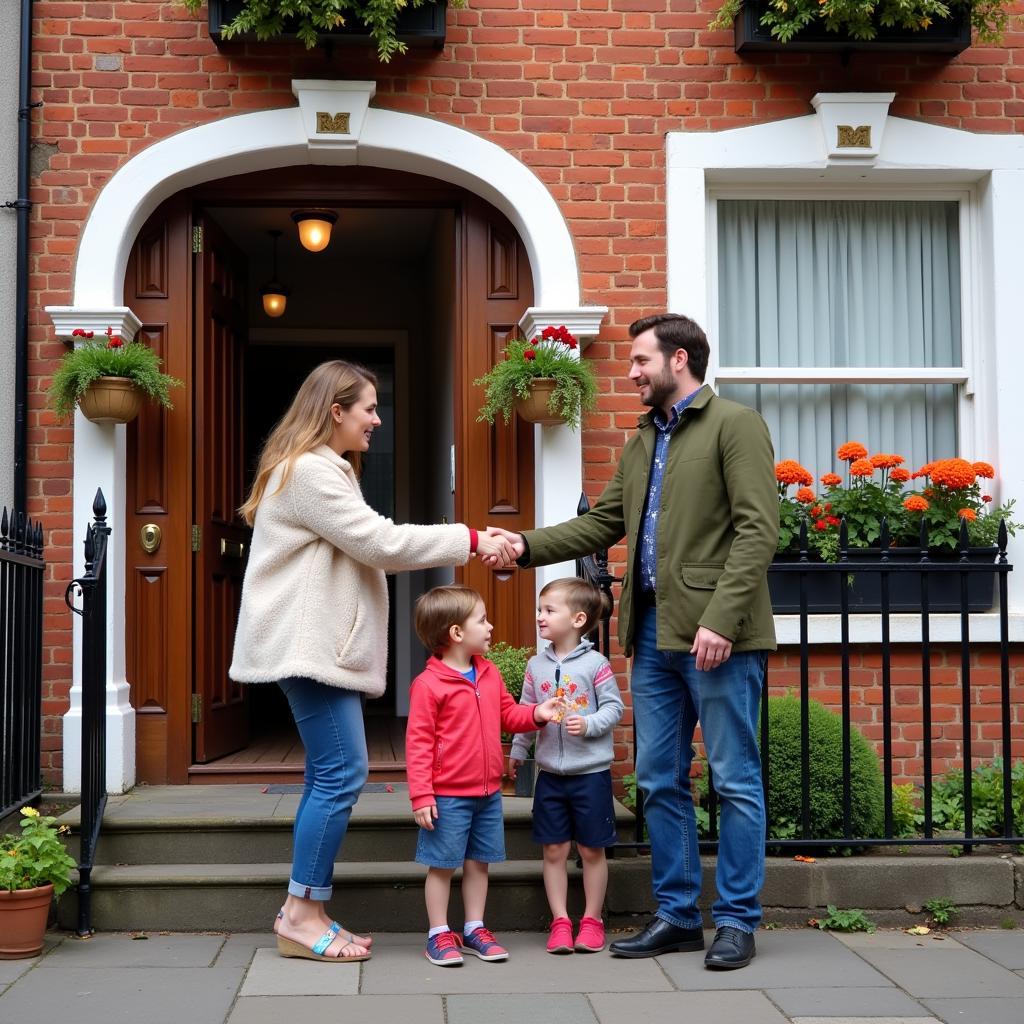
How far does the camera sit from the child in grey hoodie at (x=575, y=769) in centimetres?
435

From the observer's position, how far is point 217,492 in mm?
6539

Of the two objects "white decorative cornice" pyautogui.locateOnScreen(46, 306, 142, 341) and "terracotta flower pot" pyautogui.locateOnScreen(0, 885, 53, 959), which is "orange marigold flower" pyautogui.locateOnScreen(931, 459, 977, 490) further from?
"terracotta flower pot" pyautogui.locateOnScreen(0, 885, 53, 959)

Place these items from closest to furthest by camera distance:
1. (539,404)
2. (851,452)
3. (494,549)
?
(494,549), (539,404), (851,452)

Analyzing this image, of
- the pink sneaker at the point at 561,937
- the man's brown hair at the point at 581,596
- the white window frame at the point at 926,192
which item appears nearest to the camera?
the pink sneaker at the point at 561,937

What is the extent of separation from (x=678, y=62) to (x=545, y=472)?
2117 mm

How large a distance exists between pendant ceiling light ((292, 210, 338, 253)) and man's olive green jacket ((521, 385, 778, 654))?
3980mm

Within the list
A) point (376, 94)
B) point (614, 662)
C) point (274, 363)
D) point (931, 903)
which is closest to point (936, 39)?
point (376, 94)

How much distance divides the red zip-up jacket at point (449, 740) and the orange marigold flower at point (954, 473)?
2.83 metres

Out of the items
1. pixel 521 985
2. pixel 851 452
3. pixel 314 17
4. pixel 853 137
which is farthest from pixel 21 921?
pixel 853 137

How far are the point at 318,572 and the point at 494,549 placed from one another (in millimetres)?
633

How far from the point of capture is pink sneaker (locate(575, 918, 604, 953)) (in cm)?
433

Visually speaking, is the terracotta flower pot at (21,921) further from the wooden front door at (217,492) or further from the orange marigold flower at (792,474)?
the orange marigold flower at (792,474)

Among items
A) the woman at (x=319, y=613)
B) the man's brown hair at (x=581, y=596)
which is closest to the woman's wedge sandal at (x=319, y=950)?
the woman at (x=319, y=613)

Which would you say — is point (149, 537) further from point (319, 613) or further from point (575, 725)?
point (575, 725)
